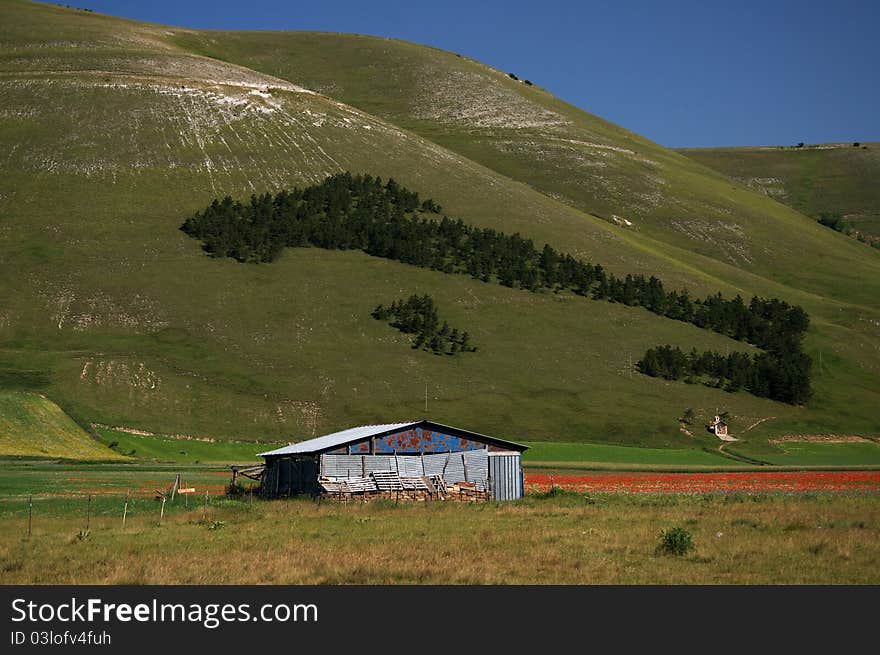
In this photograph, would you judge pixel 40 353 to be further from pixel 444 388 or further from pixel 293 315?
pixel 444 388

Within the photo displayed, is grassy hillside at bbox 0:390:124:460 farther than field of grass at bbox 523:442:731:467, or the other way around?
field of grass at bbox 523:442:731:467

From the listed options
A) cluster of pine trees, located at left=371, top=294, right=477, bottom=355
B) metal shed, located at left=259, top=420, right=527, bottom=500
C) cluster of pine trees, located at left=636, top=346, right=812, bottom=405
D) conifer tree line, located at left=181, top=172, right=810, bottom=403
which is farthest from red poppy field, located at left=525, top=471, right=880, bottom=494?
conifer tree line, located at left=181, top=172, right=810, bottom=403

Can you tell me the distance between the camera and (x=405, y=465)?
180ft

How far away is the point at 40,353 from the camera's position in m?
109

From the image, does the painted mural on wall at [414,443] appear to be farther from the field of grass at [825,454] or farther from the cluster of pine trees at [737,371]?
the cluster of pine trees at [737,371]

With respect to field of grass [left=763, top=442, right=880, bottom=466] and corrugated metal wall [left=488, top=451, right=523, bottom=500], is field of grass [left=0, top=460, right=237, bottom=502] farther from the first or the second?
field of grass [left=763, top=442, right=880, bottom=466]

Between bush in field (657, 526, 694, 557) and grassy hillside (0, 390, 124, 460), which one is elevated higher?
bush in field (657, 526, 694, 557)

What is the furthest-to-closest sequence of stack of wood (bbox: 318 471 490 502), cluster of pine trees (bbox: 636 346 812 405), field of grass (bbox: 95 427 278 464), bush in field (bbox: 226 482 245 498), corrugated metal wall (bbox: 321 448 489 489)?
cluster of pine trees (bbox: 636 346 812 405) < field of grass (bbox: 95 427 278 464) < bush in field (bbox: 226 482 245 498) < corrugated metal wall (bbox: 321 448 489 489) < stack of wood (bbox: 318 471 490 502)

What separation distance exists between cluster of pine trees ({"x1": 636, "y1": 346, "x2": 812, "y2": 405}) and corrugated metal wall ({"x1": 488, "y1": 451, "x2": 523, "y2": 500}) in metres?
68.5

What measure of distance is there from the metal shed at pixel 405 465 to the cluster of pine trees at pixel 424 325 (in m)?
62.9

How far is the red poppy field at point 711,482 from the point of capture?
59.1m

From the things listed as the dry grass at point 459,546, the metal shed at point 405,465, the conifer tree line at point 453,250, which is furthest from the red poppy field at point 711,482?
the conifer tree line at point 453,250

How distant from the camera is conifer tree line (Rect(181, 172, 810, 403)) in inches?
5448

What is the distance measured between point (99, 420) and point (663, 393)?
57684mm
